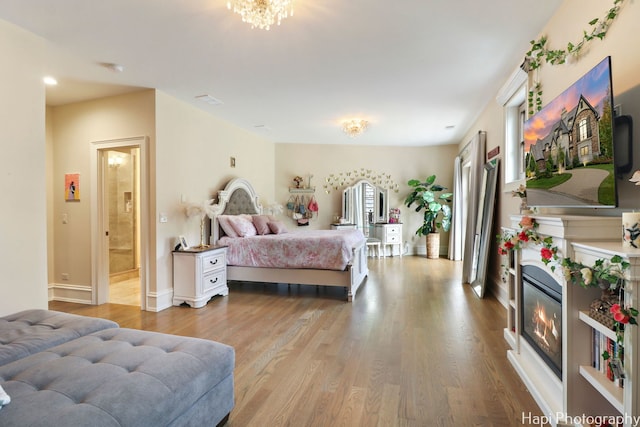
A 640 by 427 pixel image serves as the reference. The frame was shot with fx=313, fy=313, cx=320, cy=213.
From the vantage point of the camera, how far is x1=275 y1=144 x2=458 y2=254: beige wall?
295 inches

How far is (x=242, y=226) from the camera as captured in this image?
4762mm

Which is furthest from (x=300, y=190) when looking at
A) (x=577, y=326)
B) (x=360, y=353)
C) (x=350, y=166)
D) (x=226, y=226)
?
(x=577, y=326)

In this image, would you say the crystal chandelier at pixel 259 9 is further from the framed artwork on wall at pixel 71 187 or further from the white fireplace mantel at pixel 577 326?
the framed artwork on wall at pixel 71 187

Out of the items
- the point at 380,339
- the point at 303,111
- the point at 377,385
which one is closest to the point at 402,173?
the point at 303,111

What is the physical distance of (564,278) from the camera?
1563 millimetres

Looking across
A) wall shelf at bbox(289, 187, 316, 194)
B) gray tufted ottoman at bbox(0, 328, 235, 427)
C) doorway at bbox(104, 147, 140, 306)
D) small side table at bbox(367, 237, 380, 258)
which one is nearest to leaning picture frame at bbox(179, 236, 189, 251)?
gray tufted ottoman at bbox(0, 328, 235, 427)

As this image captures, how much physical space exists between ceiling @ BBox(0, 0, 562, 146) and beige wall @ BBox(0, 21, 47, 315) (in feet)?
0.80

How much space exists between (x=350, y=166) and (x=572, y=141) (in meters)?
5.82

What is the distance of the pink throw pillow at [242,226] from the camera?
15.4 feet

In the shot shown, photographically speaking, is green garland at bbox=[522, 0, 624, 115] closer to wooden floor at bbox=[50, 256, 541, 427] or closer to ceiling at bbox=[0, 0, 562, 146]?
ceiling at bbox=[0, 0, 562, 146]

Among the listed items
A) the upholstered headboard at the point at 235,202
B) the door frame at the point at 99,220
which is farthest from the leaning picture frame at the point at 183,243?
the door frame at the point at 99,220

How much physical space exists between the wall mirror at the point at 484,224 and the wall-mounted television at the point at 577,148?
1.63m

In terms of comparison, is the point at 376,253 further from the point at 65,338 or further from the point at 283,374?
the point at 65,338

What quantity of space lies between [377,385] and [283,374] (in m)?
0.66
